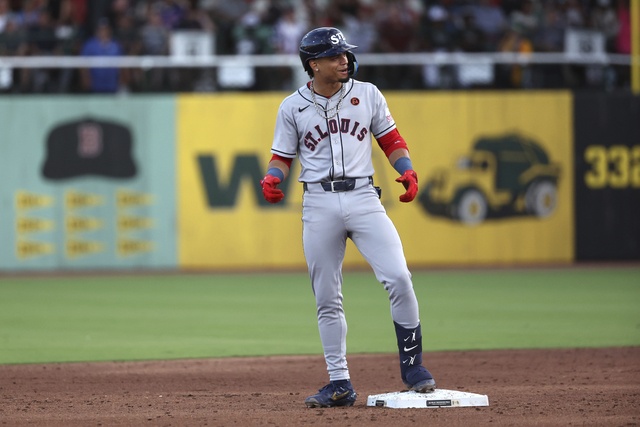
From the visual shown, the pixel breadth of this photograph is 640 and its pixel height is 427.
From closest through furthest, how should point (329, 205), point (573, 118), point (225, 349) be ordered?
point (329, 205) → point (225, 349) → point (573, 118)

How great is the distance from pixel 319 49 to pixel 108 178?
13153mm

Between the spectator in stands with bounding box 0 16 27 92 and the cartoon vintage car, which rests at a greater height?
the spectator in stands with bounding box 0 16 27 92

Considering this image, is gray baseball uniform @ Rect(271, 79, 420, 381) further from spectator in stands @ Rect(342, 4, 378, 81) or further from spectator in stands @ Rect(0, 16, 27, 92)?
spectator in stands @ Rect(0, 16, 27, 92)

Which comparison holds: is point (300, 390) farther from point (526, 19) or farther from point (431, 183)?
point (526, 19)

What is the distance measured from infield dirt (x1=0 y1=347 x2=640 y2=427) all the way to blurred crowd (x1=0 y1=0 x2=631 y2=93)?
10.3 metres

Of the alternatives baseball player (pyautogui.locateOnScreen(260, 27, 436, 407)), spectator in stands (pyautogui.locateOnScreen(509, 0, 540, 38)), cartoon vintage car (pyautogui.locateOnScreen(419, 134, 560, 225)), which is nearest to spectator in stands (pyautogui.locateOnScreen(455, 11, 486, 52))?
spectator in stands (pyautogui.locateOnScreen(509, 0, 540, 38))

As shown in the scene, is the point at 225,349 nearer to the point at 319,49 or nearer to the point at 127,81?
the point at 319,49

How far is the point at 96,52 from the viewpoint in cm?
1966

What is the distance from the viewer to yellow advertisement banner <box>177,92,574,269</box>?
20234 mm

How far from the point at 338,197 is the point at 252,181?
12935mm

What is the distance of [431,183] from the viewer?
67.6 ft

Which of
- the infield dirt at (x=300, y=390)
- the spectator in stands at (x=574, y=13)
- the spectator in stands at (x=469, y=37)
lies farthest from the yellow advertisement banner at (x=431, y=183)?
the infield dirt at (x=300, y=390)

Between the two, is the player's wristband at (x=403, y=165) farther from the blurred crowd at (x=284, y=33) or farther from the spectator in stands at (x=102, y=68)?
the spectator in stands at (x=102, y=68)

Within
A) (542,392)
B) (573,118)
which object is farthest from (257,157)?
(542,392)
